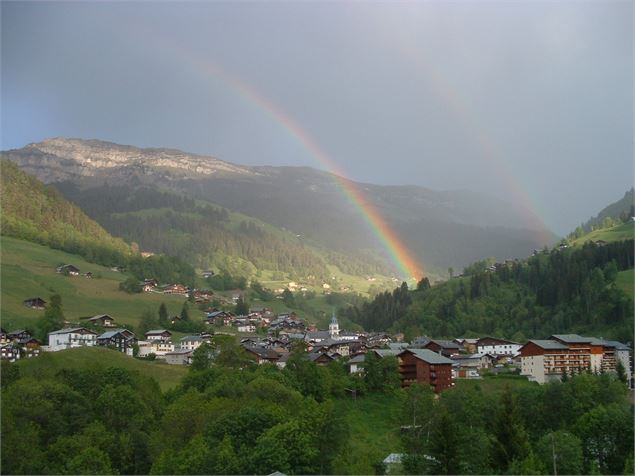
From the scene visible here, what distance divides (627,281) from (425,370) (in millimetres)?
50348

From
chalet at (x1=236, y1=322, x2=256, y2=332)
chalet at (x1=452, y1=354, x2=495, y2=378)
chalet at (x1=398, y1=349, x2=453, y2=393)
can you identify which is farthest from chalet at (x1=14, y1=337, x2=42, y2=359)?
chalet at (x1=452, y1=354, x2=495, y2=378)

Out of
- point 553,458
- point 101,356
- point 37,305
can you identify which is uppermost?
point 37,305

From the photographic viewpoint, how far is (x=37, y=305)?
114 m

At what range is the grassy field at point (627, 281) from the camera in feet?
362

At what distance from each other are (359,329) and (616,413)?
296 feet

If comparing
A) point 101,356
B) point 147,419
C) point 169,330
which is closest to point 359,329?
point 169,330

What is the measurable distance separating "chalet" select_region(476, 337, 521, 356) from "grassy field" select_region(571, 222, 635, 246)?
220 feet

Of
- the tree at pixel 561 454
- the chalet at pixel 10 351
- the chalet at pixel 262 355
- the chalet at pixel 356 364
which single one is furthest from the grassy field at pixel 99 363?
the tree at pixel 561 454

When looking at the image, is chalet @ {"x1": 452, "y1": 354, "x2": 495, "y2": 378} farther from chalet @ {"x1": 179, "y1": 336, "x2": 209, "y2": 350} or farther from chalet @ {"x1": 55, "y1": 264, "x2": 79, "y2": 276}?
chalet @ {"x1": 55, "y1": 264, "x2": 79, "y2": 276}

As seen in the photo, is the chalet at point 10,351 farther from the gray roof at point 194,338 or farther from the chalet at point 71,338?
the gray roof at point 194,338

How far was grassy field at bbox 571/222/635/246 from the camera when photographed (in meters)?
165

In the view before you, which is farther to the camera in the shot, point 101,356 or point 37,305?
point 37,305

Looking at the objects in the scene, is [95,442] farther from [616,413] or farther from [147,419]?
[616,413]

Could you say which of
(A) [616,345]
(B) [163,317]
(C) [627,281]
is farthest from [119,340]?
(C) [627,281]
